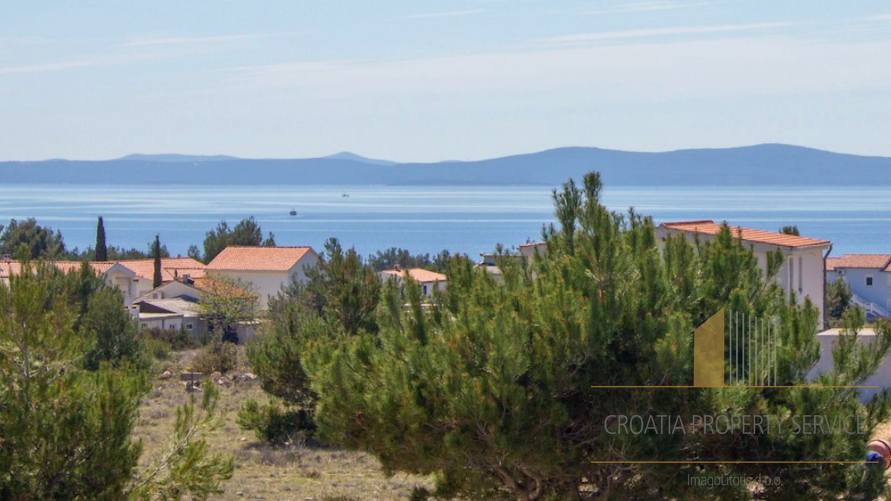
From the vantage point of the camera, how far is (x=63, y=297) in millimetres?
8008

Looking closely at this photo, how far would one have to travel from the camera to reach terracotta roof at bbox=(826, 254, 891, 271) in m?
60.4

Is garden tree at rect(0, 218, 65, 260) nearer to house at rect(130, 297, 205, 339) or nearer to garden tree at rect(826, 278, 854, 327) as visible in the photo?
house at rect(130, 297, 205, 339)

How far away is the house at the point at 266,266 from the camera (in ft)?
182

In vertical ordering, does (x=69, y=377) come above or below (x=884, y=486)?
above

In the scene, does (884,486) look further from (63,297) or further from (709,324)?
(63,297)

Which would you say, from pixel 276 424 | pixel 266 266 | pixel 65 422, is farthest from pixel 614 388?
pixel 266 266

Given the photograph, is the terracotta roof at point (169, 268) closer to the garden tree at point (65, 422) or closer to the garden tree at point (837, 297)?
the garden tree at point (837, 297)

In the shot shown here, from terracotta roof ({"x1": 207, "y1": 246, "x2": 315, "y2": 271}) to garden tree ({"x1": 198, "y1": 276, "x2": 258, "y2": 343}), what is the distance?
1003 cm

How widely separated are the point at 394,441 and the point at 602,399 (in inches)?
70.1

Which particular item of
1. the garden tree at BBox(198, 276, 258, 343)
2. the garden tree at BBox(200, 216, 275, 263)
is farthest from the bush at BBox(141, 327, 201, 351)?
the garden tree at BBox(200, 216, 275, 263)

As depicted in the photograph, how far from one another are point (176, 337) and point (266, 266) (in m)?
15.5

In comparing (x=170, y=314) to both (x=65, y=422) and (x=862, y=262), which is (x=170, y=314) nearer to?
(x=862, y=262)

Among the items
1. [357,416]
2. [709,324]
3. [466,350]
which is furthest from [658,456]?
[357,416]

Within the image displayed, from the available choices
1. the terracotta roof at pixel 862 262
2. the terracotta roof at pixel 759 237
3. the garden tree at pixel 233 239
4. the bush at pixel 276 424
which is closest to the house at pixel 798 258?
the terracotta roof at pixel 759 237
